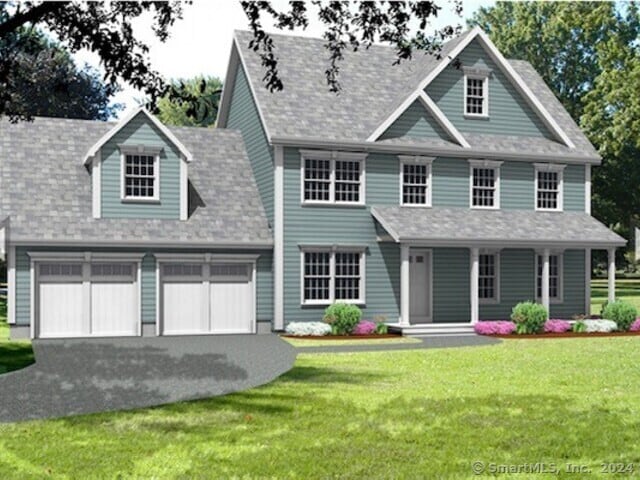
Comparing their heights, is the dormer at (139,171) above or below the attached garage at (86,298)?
above

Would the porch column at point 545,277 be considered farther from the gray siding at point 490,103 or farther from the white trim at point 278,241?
the white trim at point 278,241

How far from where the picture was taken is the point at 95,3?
16.8 metres

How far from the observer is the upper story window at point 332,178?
94.9 feet

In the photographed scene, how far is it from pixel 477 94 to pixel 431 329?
368 inches

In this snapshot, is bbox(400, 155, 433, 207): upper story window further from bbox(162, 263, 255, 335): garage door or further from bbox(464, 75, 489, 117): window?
bbox(162, 263, 255, 335): garage door

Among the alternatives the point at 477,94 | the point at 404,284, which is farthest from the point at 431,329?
the point at 477,94

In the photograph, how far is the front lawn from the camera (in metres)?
9.98

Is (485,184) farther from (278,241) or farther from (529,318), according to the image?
(278,241)

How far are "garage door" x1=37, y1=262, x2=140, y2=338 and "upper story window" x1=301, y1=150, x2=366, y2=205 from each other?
6475 mm

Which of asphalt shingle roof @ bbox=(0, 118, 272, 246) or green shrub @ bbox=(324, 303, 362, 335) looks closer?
asphalt shingle roof @ bbox=(0, 118, 272, 246)

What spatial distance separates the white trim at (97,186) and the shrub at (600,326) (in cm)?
1675

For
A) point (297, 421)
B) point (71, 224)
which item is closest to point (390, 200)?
point (71, 224)

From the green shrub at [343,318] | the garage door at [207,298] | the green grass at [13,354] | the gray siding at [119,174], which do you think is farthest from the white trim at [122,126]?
the green shrub at [343,318]

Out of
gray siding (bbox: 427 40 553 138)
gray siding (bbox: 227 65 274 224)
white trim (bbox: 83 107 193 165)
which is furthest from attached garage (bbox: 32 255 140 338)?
gray siding (bbox: 427 40 553 138)
